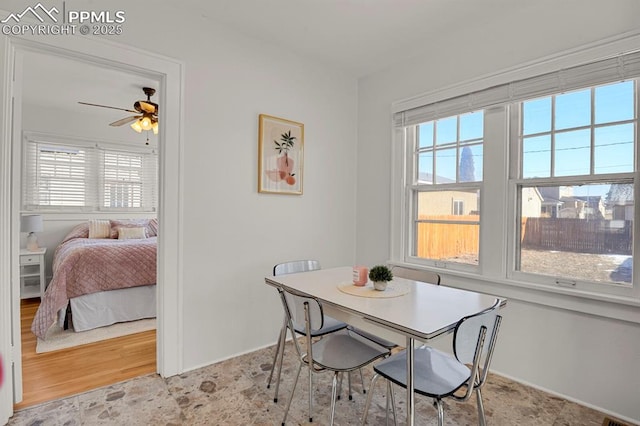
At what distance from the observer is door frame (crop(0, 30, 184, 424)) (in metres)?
1.89

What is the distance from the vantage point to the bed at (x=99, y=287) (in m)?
3.03

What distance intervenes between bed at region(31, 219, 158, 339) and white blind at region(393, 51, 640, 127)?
310 cm

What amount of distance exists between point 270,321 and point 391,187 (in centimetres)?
164

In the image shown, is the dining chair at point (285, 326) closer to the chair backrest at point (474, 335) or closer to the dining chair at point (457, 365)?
the dining chair at point (457, 365)

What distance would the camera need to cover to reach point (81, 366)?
8.30 feet

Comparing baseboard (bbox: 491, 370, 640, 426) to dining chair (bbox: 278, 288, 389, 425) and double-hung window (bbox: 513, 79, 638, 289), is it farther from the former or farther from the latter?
dining chair (bbox: 278, 288, 389, 425)

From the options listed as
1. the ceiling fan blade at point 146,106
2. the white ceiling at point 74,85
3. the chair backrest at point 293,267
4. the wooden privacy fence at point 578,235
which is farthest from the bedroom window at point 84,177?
the wooden privacy fence at point 578,235

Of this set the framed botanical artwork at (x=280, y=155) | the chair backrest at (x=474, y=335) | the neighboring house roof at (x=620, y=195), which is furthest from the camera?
the framed botanical artwork at (x=280, y=155)

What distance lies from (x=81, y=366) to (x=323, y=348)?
197 cm

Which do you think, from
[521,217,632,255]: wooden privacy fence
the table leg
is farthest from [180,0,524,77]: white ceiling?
the table leg

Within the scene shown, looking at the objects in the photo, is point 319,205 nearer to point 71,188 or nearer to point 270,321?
point 270,321

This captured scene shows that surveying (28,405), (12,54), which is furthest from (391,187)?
(28,405)

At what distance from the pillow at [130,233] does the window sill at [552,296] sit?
4.06 meters

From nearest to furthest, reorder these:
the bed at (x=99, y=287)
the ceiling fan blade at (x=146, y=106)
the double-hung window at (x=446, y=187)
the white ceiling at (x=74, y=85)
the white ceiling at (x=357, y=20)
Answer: the white ceiling at (x=357, y=20) < the double-hung window at (x=446, y=187) < the bed at (x=99, y=287) < the white ceiling at (x=74, y=85) < the ceiling fan blade at (x=146, y=106)
